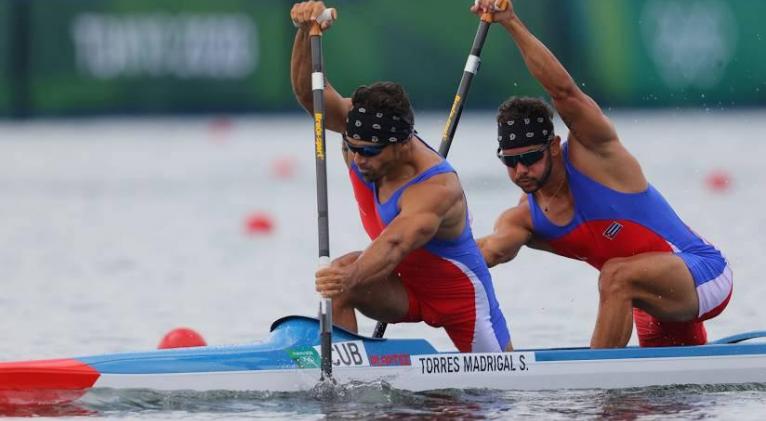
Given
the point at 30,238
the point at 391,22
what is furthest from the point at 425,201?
the point at 391,22

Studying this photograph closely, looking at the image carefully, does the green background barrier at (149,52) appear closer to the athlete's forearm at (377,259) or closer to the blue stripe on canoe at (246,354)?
the blue stripe on canoe at (246,354)

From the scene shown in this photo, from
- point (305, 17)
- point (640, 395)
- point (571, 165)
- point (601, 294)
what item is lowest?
point (640, 395)

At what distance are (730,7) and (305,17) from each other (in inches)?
850

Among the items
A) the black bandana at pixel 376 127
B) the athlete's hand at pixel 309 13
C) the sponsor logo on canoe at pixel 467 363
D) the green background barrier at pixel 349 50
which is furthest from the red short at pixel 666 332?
the green background barrier at pixel 349 50

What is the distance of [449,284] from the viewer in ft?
31.4

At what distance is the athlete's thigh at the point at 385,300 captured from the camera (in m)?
9.38

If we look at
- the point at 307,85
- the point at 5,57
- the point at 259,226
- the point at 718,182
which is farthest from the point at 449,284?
the point at 5,57

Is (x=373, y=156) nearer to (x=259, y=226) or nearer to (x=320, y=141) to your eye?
(x=320, y=141)

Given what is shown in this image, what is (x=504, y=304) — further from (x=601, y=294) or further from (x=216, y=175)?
(x=216, y=175)

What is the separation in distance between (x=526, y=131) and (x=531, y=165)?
0.22 m

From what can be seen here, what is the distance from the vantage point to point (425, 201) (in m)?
9.12

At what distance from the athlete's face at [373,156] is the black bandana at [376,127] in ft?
0.12

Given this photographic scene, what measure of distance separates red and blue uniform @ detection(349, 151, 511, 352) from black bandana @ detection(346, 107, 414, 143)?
0.33 m

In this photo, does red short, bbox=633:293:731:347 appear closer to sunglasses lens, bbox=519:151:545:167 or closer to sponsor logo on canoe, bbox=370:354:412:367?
sunglasses lens, bbox=519:151:545:167
